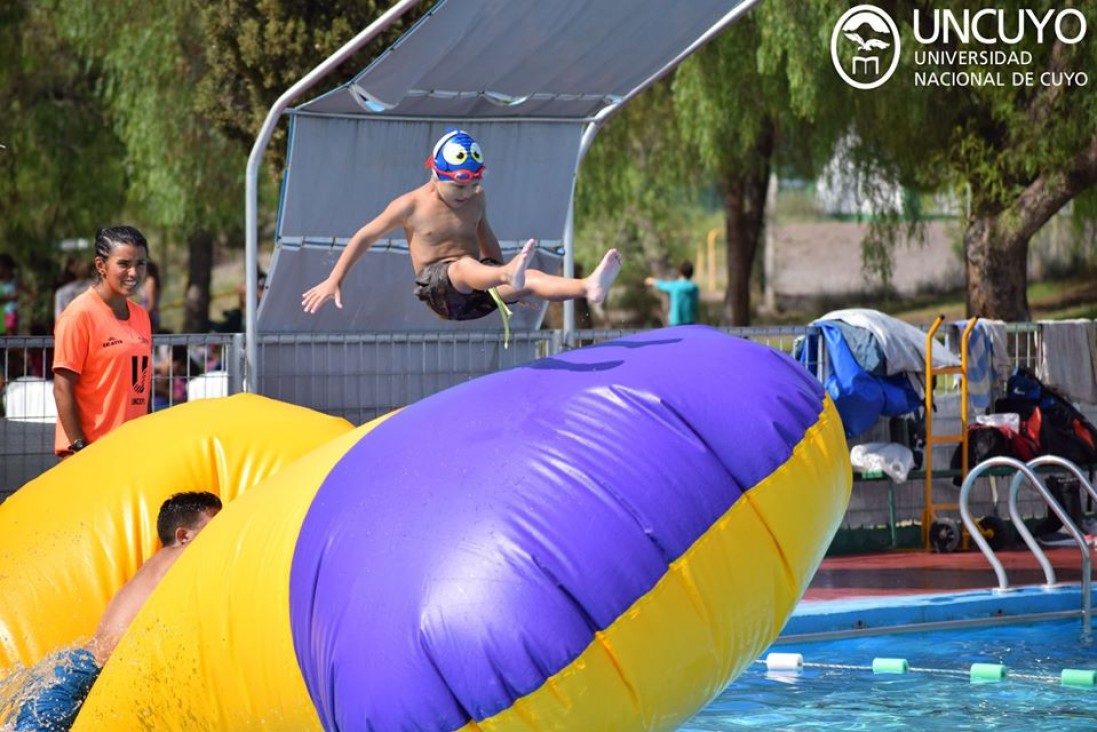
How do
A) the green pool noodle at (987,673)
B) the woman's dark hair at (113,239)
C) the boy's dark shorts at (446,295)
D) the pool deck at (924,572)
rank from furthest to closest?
the pool deck at (924,572) < the green pool noodle at (987,673) < the woman's dark hair at (113,239) < the boy's dark shorts at (446,295)

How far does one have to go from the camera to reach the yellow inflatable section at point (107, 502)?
6.41 metres

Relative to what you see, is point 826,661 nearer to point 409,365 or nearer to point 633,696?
point 409,365

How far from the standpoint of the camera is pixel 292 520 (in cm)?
512

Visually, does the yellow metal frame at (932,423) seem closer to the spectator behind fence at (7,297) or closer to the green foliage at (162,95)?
the spectator behind fence at (7,297)

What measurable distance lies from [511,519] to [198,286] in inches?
836

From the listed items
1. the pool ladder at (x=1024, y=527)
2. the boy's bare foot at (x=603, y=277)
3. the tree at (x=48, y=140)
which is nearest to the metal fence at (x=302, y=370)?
the pool ladder at (x=1024, y=527)

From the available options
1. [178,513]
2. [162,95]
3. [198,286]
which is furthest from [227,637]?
[198,286]

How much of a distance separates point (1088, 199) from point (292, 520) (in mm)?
15150

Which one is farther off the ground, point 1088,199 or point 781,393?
point 1088,199

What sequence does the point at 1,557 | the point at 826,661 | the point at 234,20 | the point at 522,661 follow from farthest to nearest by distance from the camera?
the point at 234,20 → the point at 826,661 → the point at 1,557 → the point at 522,661

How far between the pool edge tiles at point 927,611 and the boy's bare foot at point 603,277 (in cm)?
405

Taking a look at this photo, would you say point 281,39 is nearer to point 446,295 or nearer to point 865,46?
point 865,46

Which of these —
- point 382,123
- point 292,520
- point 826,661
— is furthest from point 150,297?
point 292,520

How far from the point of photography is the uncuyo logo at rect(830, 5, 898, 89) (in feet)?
53.2
